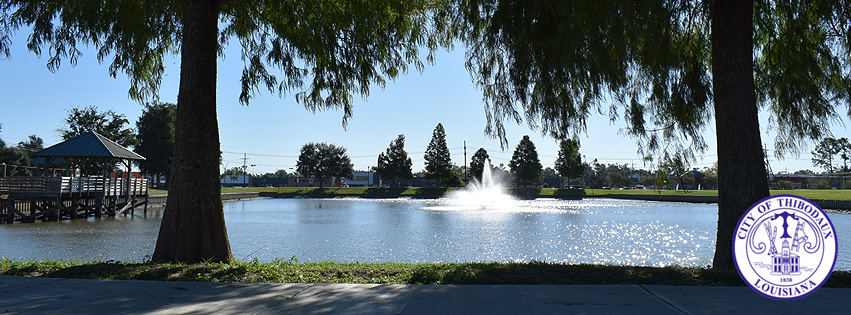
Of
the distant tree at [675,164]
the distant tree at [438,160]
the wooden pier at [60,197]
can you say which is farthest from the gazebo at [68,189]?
the distant tree at [438,160]

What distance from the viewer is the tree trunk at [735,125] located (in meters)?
6.74

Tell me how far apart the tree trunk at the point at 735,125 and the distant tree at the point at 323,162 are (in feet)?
283

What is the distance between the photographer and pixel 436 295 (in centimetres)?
497

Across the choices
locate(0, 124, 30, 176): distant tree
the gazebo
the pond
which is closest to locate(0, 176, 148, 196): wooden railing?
the gazebo

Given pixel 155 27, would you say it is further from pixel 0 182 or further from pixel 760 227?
pixel 0 182

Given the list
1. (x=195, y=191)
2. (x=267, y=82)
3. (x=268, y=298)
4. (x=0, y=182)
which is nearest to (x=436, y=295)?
(x=268, y=298)

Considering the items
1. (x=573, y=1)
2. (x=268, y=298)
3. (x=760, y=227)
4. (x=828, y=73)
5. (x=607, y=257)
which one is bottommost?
(x=607, y=257)

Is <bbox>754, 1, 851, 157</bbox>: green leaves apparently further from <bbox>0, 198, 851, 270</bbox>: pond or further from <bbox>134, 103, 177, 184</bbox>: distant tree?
<bbox>134, 103, 177, 184</bbox>: distant tree

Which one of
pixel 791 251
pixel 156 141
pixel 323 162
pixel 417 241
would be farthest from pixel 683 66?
pixel 323 162

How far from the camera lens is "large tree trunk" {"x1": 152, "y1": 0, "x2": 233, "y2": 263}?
7.60 meters

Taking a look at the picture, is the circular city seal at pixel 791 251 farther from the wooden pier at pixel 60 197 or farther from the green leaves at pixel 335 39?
the wooden pier at pixel 60 197

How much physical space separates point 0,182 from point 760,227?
109 ft

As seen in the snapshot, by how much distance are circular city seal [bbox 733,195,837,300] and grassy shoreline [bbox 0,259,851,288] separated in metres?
0.49

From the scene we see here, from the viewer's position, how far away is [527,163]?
2886 inches
